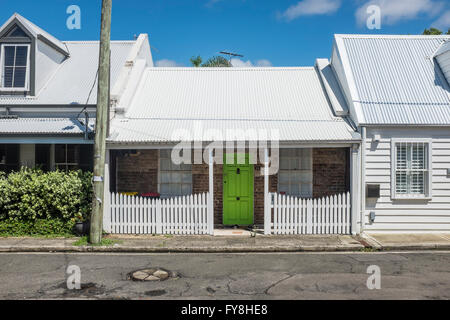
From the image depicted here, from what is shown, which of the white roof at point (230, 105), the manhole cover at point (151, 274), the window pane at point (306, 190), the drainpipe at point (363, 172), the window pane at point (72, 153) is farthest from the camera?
the window pane at point (72, 153)

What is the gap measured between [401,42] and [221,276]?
1065 cm

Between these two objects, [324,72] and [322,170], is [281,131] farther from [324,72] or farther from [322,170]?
[324,72]

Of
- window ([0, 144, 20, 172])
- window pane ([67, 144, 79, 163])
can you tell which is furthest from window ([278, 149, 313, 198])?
window ([0, 144, 20, 172])

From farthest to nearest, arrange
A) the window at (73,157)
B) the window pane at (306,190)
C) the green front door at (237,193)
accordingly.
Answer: the window at (73,157) < the window pane at (306,190) < the green front door at (237,193)

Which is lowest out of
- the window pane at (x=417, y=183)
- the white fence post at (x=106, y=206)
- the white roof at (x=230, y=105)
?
the white fence post at (x=106, y=206)

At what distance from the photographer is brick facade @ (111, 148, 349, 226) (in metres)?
11.9

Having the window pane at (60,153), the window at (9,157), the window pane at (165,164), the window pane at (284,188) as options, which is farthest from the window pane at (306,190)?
the window at (9,157)

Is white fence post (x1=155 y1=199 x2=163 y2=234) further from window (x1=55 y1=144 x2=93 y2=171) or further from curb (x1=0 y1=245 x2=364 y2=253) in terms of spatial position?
window (x1=55 y1=144 x2=93 y2=171)

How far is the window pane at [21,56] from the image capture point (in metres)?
12.7

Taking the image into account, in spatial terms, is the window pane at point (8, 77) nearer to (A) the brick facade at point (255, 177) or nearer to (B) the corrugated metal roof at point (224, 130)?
(B) the corrugated metal roof at point (224, 130)

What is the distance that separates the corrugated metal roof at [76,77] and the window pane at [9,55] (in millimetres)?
1112

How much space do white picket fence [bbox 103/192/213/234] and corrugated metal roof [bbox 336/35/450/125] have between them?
5055 millimetres

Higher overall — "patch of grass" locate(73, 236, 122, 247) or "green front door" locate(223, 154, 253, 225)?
"green front door" locate(223, 154, 253, 225)

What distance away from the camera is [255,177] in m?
11.9
